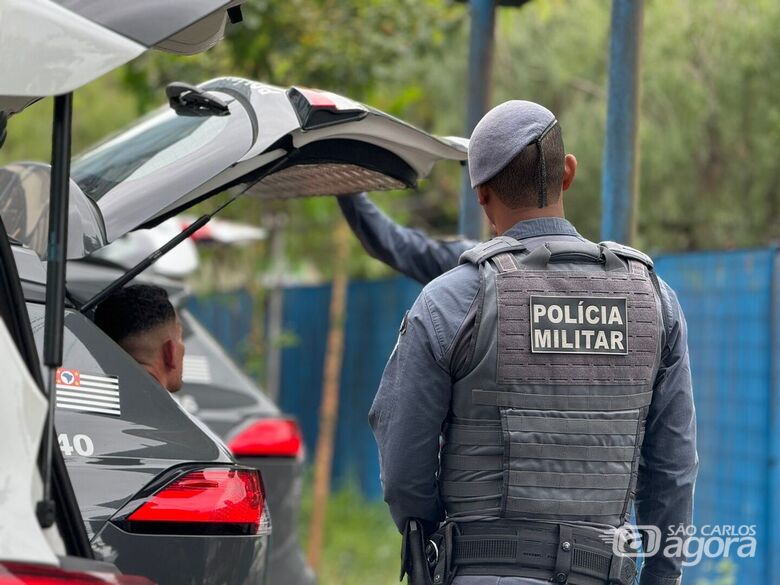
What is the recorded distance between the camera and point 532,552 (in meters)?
2.79

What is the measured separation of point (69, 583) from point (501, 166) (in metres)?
1.32

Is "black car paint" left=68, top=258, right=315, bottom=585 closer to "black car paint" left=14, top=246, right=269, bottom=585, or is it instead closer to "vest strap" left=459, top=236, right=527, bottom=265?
"black car paint" left=14, top=246, right=269, bottom=585

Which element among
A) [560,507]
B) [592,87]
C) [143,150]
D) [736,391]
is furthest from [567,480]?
[592,87]

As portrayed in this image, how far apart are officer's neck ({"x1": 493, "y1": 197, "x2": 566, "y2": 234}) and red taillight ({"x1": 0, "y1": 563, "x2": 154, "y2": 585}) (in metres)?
1.24

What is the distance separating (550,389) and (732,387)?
378 cm

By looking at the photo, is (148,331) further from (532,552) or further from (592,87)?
(592,87)

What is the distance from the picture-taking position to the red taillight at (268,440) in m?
5.39

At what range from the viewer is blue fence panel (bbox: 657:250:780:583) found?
6.03 metres

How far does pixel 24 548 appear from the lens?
207 cm

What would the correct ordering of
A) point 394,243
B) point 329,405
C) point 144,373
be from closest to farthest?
1. point 144,373
2. point 394,243
3. point 329,405

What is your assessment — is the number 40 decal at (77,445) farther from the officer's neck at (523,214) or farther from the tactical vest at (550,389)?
the officer's neck at (523,214)

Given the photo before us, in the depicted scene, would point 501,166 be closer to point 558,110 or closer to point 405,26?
point 405,26

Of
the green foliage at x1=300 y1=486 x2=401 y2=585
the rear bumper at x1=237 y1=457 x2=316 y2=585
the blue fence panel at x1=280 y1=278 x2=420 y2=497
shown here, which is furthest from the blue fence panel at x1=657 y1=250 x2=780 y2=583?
the blue fence panel at x1=280 y1=278 x2=420 y2=497

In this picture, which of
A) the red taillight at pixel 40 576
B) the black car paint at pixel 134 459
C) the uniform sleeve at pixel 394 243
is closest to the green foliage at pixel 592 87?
the uniform sleeve at pixel 394 243
